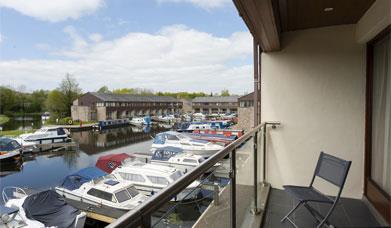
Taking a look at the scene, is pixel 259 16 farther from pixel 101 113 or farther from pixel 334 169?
pixel 101 113

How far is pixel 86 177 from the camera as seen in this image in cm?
840

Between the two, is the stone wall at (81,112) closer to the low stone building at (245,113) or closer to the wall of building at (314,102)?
the low stone building at (245,113)

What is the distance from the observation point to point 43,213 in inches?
257

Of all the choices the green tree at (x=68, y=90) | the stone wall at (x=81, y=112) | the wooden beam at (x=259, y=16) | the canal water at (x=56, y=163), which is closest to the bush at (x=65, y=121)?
the stone wall at (x=81, y=112)

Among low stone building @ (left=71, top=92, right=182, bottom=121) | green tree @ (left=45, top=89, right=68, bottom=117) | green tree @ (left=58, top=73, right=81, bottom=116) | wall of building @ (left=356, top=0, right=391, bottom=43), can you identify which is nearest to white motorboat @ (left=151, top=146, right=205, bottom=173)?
wall of building @ (left=356, top=0, right=391, bottom=43)

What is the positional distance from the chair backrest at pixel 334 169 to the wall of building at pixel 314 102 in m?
0.85

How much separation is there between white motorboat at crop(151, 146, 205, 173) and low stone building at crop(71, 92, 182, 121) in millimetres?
25838

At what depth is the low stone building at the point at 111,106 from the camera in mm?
34750

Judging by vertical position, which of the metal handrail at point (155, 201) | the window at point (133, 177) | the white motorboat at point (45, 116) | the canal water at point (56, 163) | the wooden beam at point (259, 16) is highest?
the wooden beam at point (259, 16)

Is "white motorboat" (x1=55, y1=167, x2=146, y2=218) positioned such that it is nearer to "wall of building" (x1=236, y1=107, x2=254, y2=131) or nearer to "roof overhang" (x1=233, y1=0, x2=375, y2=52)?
"roof overhang" (x1=233, y1=0, x2=375, y2=52)

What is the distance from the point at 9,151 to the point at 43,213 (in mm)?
10900

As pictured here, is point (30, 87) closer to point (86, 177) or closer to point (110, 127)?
point (110, 127)

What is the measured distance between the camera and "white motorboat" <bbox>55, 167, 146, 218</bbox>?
6.97 m

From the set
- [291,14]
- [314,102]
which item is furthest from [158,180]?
[291,14]
